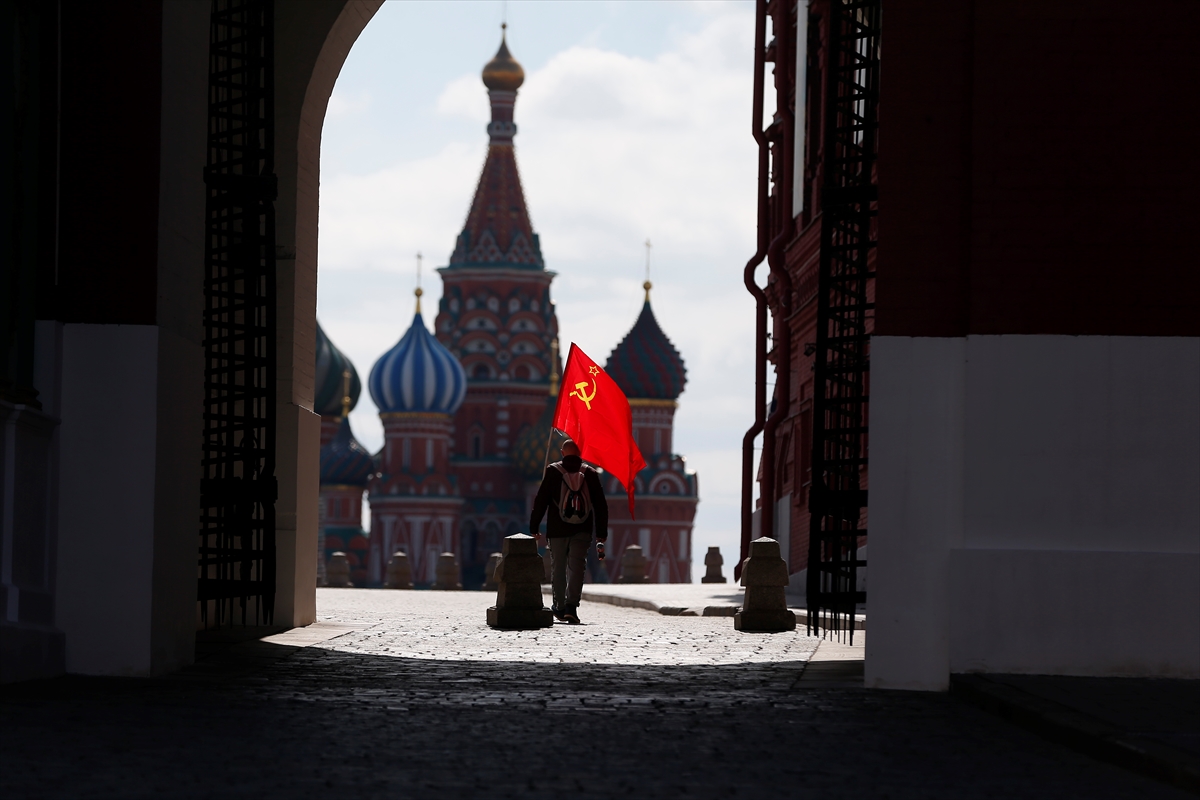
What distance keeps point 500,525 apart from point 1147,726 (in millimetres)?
112324

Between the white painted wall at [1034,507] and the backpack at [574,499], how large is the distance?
724cm

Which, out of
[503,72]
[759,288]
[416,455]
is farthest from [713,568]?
[503,72]

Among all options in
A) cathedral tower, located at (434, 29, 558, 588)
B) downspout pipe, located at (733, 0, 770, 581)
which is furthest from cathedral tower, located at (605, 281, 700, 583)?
downspout pipe, located at (733, 0, 770, 581)

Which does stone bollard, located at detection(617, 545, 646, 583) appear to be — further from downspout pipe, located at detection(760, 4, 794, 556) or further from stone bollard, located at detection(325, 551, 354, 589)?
downspout pipe, located at detection(760, 4, 794, 556)

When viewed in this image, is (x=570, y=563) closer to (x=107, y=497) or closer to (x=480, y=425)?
(x=107, y=497)

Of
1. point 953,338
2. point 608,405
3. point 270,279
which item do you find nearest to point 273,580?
point 270,279

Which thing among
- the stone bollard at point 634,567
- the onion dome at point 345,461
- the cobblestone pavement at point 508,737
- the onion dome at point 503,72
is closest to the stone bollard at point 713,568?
the stone bollard at point 634,567

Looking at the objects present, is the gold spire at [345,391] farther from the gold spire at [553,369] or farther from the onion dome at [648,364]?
the onion dome at [648,364]

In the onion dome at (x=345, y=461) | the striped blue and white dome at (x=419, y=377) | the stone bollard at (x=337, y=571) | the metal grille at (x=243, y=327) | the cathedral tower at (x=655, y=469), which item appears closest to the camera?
the metal grille at (x=243, y=327)

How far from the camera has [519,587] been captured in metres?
18.4

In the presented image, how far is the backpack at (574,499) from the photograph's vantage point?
18.4 m

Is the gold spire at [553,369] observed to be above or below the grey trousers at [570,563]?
above

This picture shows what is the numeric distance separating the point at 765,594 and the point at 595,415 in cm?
620

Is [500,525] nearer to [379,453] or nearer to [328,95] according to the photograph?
[379,453]
